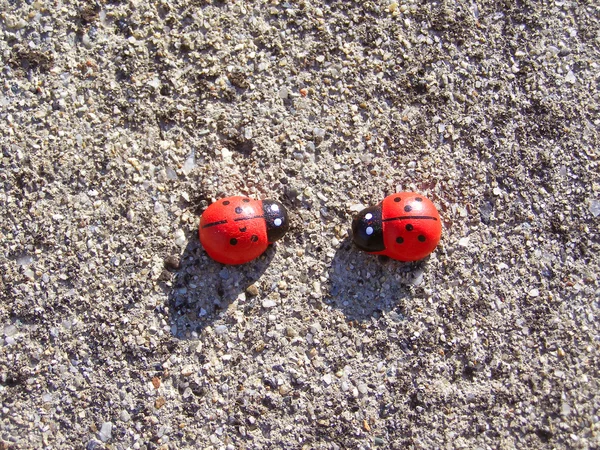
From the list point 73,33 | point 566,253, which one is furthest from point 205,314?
point 566,253

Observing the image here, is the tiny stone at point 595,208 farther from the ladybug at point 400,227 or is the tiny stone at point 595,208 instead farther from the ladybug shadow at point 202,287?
the ladybug shadow at point 202,287

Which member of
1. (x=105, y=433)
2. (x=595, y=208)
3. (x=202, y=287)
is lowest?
(x=105, y=433)

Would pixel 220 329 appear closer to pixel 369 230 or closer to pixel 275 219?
pixel 275 219

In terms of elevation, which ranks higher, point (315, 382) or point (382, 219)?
point (382, 219)

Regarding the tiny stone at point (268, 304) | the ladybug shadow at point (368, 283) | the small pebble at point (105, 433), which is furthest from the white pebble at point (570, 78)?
the small pebble at point (105, 433)

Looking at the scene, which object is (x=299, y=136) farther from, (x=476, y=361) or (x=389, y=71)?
(x=476, y=361)

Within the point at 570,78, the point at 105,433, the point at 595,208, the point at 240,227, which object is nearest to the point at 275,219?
the point at 240,227

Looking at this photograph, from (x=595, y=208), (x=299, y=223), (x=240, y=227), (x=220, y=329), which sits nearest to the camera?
(x=240, y=227)
